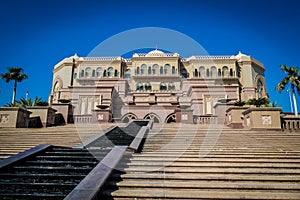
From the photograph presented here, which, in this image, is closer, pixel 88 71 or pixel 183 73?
pixel 183 73

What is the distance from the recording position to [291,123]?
14531 millimetres

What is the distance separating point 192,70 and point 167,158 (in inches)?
1798

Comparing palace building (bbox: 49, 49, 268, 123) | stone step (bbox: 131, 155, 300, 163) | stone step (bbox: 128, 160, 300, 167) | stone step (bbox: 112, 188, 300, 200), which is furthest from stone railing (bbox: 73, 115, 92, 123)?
stone step (bbox: 112, 188, 300, 200)

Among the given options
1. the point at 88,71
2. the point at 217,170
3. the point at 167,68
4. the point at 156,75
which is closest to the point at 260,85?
the point at 167,68

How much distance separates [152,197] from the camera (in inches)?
183

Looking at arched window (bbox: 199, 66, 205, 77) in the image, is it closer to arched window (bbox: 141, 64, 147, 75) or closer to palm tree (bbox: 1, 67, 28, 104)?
arched window (bbox: 141, 64, 147, 75)

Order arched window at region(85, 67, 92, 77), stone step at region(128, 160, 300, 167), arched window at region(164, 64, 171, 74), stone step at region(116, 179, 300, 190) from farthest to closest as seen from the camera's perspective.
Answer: arched window at region(85, 67, 92, 77) < arched window at region(164, 64, 171, 74) < stone step at region(128, 160, 300, 167) < stone step at region(116, 179, 300, 190)

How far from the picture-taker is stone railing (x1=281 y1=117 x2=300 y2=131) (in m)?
14.4

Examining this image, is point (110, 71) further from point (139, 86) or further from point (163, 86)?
point (163, 86)

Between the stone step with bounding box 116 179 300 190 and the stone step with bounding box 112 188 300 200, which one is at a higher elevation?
the stone step with bounding box 116 179 300 190

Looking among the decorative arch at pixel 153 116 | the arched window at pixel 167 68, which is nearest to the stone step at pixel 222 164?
the decorative arch at pixel 153 116

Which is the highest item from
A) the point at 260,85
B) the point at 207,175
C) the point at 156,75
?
the point at 260,85

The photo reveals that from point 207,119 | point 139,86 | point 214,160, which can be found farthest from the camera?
point 139,86

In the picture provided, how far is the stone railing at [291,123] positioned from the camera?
47.2ft
